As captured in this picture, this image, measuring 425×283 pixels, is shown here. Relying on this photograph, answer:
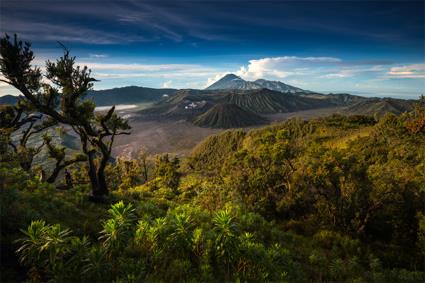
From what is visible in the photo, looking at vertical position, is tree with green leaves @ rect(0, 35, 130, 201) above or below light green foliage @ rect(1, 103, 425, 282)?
above

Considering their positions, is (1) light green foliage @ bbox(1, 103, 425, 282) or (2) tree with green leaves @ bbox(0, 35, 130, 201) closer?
(1) light green foliage @ bbox(1, 103, 425, 282)

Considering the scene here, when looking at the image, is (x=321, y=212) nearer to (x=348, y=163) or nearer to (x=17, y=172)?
(x=348, y=163)

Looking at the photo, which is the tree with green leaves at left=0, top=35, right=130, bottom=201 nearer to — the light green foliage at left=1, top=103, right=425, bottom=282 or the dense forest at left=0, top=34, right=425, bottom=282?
the dense forest at left=0, top=34, right=425, bottom=282

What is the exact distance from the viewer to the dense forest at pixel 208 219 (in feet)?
24.5

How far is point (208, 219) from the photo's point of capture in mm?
16281

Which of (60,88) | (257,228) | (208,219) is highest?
(60,88)

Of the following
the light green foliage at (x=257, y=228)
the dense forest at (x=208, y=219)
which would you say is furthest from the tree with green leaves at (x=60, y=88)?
the light green foliage at (x=257, y=228)

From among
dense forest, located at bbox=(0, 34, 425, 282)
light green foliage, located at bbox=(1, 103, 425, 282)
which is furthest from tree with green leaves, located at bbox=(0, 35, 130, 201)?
light green foliage, located at bbox=(1, 103, 425, 282)

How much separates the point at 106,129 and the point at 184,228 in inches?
586

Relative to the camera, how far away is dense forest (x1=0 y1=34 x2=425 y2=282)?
746cm

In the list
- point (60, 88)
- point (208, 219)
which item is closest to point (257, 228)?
Result: point (208, 219)

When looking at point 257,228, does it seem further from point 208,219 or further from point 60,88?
point 60,88

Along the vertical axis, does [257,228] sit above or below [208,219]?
below

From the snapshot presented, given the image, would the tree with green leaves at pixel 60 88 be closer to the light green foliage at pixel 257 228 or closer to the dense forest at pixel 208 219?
the dense forest at pixel 208 219
